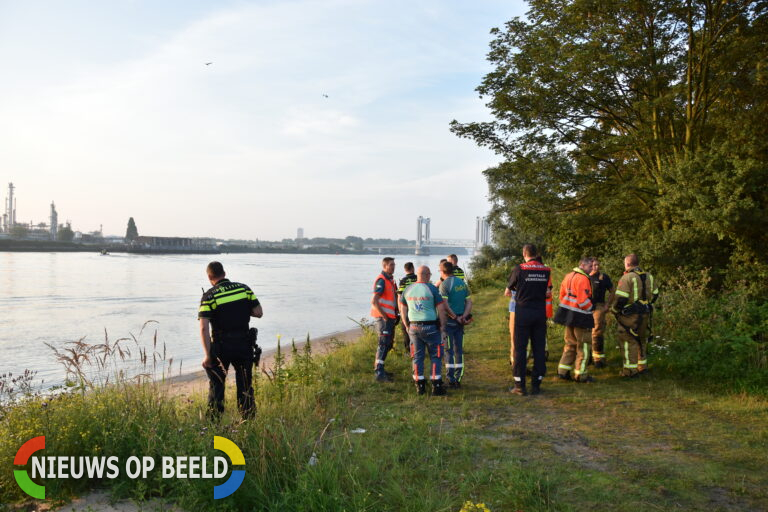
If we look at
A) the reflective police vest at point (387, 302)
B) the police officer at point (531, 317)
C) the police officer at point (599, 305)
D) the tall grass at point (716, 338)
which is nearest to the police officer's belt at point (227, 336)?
the reflective police vest at point (387, 302)

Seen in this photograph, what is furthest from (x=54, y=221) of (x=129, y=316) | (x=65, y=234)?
(x=129, y=316)

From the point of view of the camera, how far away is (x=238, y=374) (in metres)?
5.88

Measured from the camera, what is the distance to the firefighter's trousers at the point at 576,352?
7574 mm

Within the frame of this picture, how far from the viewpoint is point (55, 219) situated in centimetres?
15200

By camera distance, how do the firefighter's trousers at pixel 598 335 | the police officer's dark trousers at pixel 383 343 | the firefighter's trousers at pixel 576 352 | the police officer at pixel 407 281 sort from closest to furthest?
the firefighter's trousers at pixel 576 352 → the police officer's dark trousers at pixel 383 343 → the firefighter's trousers at pixel 598 335 → the police officer at pixel 407 281

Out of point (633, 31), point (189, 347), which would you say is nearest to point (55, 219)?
point (189, 347)

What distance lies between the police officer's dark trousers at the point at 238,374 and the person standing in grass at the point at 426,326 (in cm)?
231

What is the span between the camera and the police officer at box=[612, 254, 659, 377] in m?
7.73

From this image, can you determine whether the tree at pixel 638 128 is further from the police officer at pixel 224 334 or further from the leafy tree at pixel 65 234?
the leafy tree at pixel 65 234

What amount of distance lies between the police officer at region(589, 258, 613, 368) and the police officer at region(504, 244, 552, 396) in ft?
4.17

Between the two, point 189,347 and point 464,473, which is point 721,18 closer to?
point 464,473

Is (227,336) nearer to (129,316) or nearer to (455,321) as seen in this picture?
(455,321)

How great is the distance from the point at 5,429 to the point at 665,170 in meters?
12.1

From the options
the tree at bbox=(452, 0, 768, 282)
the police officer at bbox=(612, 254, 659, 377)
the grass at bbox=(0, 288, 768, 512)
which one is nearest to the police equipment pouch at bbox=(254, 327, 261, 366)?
the grass at bbox=(0, 288, 768, 512)
